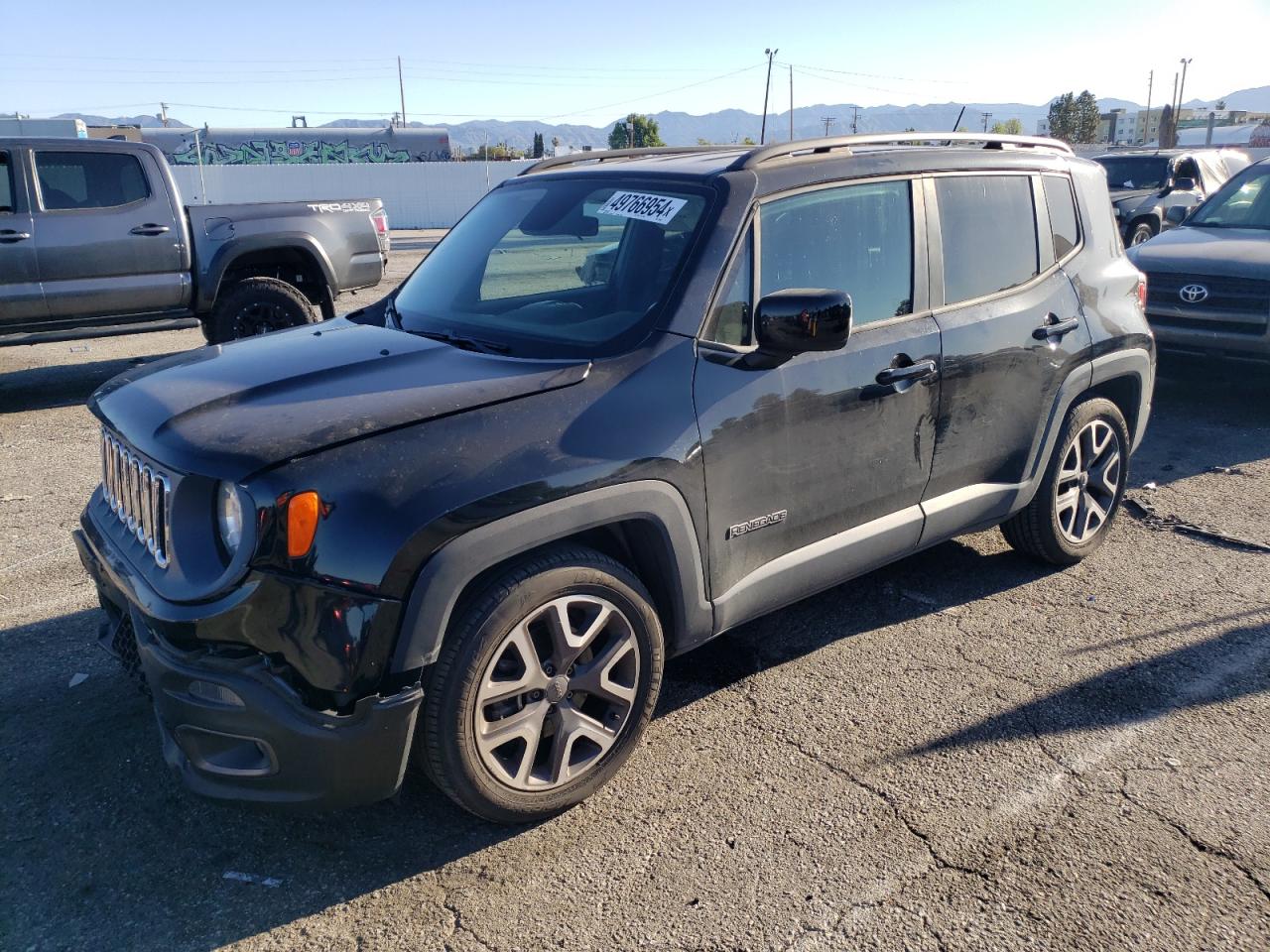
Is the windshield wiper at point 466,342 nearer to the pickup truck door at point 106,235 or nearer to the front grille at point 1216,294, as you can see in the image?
the pickup truck door at point 106,235

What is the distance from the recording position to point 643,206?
139 inches

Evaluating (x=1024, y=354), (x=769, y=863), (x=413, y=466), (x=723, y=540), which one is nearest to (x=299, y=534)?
(x=413, y=466)

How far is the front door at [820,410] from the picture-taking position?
3193 mm

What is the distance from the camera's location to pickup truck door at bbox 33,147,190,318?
8.22 m

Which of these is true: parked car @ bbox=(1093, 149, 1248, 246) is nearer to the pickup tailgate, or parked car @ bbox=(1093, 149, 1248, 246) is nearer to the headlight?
the pickup tailgate

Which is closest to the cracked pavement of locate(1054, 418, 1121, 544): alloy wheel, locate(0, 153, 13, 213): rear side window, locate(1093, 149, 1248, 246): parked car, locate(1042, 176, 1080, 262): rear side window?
locate(1054, 418, 1121, 544): alloy wheel

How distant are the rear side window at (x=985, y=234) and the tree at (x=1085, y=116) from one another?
84012 millimetres

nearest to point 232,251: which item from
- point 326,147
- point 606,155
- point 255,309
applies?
point 255,309

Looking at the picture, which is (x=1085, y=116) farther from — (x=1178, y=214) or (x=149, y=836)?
(x=149, y=836)

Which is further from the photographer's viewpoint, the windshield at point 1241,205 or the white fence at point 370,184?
the white fence at point 370,184

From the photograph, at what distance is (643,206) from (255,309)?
6.46 m

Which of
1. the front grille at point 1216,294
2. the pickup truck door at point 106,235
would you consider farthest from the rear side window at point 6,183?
the front grille at point 1216,294

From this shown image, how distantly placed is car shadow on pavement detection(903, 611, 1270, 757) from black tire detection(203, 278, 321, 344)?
23.6 feet

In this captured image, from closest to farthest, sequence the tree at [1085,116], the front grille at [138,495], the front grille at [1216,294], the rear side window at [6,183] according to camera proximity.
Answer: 1. the front grille at [138,495]
2. the front grille at [1216,294]
3. the rear side window at [6,183]
4. the tree at [1085,116]
